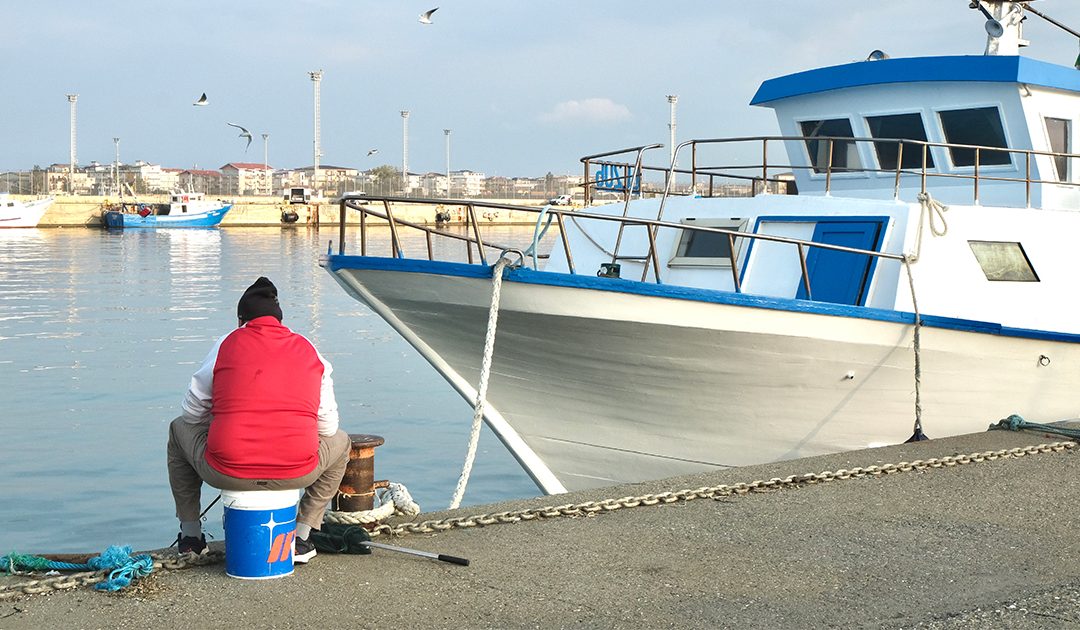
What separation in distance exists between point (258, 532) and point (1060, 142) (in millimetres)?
9331

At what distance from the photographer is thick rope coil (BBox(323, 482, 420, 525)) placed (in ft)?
18.4

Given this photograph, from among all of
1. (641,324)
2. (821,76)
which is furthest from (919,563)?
(821,76)

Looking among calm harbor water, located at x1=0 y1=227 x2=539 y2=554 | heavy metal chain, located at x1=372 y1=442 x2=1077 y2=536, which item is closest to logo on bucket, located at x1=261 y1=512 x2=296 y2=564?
heavy metal chain, located at x1=372 y1=442 x2=1077 y2=536

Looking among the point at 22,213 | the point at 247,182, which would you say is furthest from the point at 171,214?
the point at 247,182

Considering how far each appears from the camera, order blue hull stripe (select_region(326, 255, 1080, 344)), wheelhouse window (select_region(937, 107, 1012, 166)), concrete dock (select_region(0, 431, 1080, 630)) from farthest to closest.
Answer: wheelhouse window (select_region(937, 107, 1012, 166)) < blue hull stripe (select_region(326, 255, 1080, 344)) < concrete dock (select_region(0, 431, 1080, 630))

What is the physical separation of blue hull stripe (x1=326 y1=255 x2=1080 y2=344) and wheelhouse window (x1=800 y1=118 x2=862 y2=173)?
110 inches

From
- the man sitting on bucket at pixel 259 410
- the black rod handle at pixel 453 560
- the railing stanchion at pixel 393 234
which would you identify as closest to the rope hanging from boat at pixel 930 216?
the railing stanchion at pixel 393 234

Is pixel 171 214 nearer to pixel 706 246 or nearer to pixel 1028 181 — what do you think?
pixel 706 246

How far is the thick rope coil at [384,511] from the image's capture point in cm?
560

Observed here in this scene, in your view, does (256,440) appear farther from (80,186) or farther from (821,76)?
(80,186)

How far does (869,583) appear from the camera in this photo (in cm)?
489

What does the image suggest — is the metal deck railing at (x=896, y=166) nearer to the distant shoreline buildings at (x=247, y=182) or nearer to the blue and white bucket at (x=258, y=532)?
the blue and white bucket at (x=258, y=532)

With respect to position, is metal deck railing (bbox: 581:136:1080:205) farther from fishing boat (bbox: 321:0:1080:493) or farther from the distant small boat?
the distant small boat

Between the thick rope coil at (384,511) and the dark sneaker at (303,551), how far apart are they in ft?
1.56
